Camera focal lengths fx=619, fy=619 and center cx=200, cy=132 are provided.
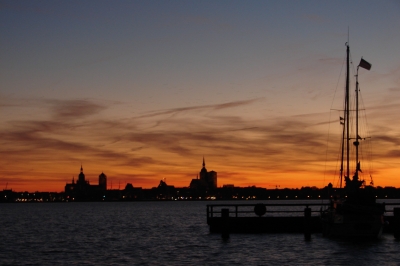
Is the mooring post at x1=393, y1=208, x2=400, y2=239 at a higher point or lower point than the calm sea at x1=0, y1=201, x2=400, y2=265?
higher

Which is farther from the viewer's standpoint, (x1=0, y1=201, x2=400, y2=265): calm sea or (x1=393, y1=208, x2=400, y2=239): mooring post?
(x1=393, y1=208, x2=400, y2=239): mooring post

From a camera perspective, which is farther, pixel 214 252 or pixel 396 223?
pixel 396 223

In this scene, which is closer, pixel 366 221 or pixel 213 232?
pixel 366 221

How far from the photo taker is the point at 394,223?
51.2 meters

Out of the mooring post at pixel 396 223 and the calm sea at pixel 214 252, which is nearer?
the calm sea at pixel 214 252

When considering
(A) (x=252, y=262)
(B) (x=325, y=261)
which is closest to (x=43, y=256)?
(A) (x=252, y=262)

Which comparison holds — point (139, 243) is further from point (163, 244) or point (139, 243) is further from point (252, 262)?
point (252, 262)

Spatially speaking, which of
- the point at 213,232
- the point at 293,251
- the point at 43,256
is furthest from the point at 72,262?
the point at 213,232

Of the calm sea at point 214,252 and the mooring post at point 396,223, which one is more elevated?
the mooring post at point 396,223

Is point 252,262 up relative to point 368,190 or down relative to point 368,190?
down

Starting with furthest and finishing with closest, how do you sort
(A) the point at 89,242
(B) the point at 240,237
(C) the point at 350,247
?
(A) the point at 89,242
(B) the point at 240,237
(C) the point at 350,247

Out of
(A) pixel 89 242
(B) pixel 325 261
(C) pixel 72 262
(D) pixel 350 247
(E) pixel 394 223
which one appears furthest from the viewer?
(A) pixel 89 242

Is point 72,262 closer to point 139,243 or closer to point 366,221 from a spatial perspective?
point 139,243

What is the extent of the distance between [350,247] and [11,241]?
35601 mm
